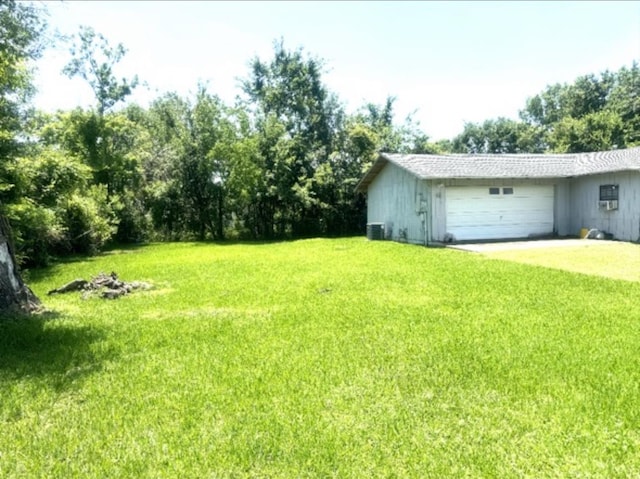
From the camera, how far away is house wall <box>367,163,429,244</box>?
14.9 m

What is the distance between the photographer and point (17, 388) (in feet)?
Answer: 11.9

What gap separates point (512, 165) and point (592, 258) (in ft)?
22.4

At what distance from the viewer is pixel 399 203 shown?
16.3 meters

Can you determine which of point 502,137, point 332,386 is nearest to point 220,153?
point 332,386

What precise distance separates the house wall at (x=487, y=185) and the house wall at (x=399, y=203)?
12.8 inches

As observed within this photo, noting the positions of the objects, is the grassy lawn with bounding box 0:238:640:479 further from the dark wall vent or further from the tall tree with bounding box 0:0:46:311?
the dark wall vent

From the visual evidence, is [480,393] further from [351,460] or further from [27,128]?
[27,128]

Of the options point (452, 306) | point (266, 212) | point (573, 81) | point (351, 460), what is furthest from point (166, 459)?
point (573, 81)

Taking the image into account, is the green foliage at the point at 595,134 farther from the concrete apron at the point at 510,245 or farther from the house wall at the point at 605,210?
the concrete apron at the point at 510,245

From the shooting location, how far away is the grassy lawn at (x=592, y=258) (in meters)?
8.30

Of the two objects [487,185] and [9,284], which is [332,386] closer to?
[9,284]

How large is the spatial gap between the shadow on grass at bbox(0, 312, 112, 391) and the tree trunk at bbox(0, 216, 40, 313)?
0.23 m

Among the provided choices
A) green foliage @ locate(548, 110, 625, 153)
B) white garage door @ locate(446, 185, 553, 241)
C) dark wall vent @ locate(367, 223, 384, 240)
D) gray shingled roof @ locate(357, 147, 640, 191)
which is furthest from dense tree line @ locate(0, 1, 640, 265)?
A: white garage door @ locate(446, 185, 553, 241)

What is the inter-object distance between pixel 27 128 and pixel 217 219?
404 inches
